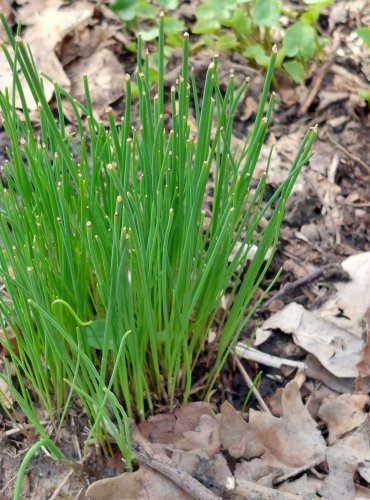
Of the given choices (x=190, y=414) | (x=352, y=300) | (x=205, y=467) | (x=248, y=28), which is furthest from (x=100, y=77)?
(x=205, y=467)

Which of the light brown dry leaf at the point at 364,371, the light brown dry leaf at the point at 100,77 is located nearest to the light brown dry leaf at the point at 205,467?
the light brown dry leaf at the point at 364,371

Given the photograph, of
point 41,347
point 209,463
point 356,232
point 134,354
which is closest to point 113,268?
point 134,354

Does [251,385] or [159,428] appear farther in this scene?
[251,385]

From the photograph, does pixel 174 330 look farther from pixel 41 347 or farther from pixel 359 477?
pixel 359 477

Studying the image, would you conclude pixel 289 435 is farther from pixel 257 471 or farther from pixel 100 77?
pixel 100 77

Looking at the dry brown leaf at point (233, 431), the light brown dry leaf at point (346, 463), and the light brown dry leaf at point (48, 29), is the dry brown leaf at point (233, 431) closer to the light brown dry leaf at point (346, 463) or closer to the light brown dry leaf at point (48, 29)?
the light brown dry leaf at point (346, 463)
